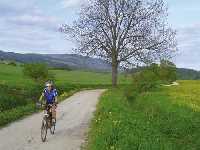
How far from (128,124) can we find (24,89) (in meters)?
37.6

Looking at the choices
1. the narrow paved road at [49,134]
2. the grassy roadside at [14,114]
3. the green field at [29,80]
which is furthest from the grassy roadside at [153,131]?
the green field at [29,80]

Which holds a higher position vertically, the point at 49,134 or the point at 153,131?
the point at 153,131

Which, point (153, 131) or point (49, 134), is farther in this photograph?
point (49, 134)

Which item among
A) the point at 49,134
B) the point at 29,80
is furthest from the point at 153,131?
the point at 29,80

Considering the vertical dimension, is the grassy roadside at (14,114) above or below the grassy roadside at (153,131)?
below

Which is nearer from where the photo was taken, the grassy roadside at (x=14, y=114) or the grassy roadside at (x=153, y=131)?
the grassy roadside at (x=153, y=131)

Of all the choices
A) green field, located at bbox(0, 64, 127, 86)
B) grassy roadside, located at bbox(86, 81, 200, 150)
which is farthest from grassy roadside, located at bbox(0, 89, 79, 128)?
green field, located at bbox(0, 64, 127, 86)

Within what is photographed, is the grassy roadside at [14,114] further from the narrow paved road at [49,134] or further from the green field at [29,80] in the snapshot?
the green field at [29,80]

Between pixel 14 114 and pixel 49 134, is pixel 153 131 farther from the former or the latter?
pixel 14 114

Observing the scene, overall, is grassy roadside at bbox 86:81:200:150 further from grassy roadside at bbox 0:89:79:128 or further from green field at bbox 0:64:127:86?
green field at bbox 0:64:127:86

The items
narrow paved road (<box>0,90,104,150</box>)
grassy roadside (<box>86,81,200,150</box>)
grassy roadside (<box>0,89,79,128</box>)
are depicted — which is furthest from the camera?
grassy roadside (<box>0,89,79,128</box>)

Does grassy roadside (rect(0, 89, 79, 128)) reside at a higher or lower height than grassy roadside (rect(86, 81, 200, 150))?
lower

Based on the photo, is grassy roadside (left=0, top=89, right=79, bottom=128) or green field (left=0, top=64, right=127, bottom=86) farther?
green field (left=0, top=64, right=127, bottom=86)

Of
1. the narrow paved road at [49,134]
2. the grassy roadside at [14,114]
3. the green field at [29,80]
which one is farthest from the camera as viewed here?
the green field at [29,80]
